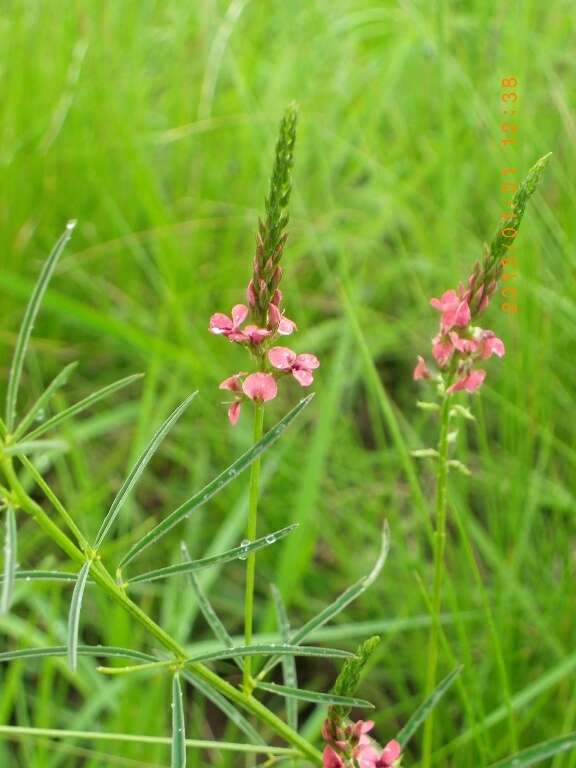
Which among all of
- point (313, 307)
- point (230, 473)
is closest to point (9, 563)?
point (230, 473)

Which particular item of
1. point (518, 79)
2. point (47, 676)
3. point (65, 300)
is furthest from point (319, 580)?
point (518, 79)

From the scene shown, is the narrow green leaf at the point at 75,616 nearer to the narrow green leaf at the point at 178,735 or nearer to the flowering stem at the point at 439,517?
the narrow green leaf at the point at 178,735

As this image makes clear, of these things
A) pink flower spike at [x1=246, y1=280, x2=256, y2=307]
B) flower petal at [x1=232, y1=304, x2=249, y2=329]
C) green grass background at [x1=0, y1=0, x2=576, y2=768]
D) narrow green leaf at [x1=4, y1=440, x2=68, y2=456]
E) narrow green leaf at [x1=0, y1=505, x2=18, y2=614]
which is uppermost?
pink flower spike at [x1=246, y1=280, x2=256, y2=307]

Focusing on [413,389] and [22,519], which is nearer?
[22,519]

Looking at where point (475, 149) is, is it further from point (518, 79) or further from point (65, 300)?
point (65, 300)

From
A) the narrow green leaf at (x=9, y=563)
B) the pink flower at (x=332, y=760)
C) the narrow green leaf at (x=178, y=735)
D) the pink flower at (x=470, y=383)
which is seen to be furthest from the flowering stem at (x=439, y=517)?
the narrow green leaf at (x=9, y=563)

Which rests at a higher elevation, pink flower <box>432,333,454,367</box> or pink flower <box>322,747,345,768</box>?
pink flower <box>432,333,454,367</box>

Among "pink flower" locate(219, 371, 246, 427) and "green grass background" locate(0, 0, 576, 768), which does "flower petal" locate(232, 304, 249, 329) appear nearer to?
"pink flower" locate(219, 371, 246, 427)

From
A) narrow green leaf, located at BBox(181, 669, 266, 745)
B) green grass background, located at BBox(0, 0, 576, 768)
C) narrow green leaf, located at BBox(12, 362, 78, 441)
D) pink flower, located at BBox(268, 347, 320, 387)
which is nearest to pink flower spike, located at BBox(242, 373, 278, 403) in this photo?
pink flower, located at BBox(268, 347, 320, 387)
